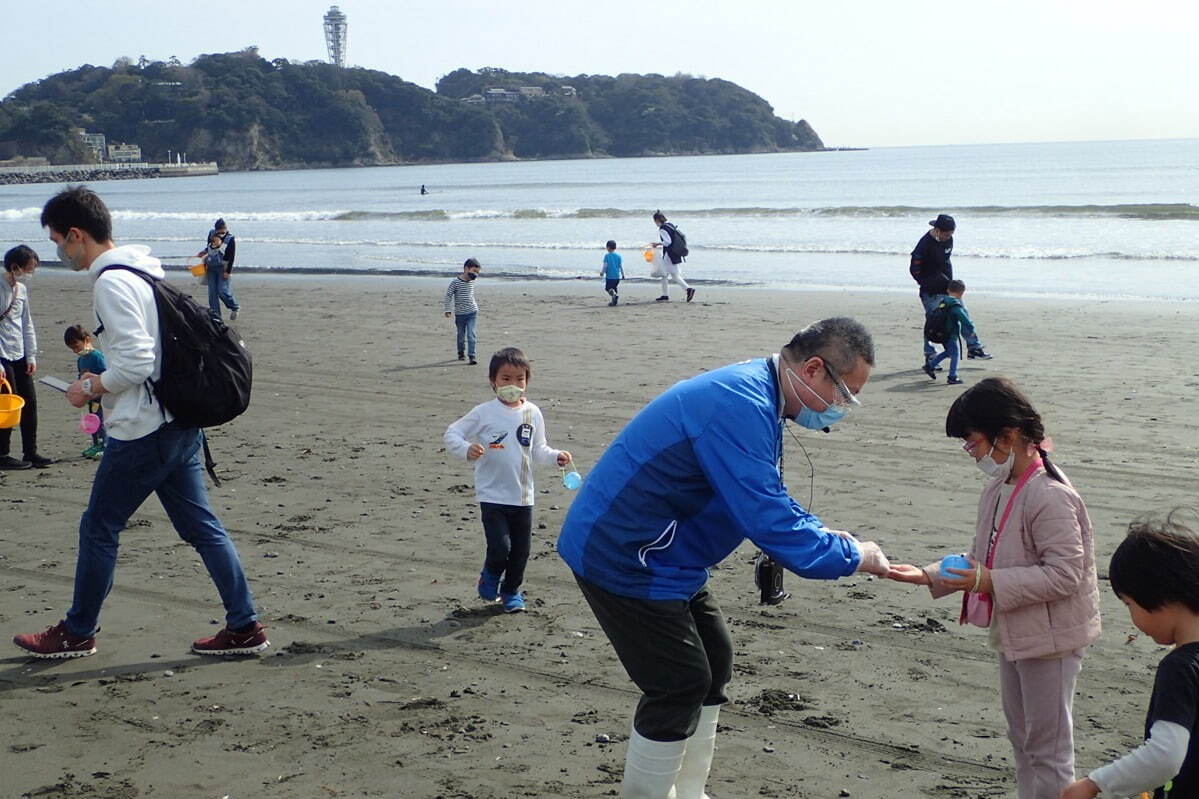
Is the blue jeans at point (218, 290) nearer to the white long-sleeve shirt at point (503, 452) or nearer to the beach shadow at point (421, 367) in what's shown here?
the beach shadow at point (421, 367)

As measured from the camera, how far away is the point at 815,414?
3600mm

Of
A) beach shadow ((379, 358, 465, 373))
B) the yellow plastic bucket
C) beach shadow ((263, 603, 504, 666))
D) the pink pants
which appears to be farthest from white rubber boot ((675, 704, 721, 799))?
beach shadow ((379, 358, 465, 373))

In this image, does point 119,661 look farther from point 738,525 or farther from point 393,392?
point 393,392

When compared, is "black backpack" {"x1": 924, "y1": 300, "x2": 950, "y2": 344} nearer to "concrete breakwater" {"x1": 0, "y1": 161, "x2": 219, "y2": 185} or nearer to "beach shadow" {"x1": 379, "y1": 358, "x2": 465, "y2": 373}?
"beach shadow" {"x1": 379, "y1": 358, "x2": 465, "y2": 373}

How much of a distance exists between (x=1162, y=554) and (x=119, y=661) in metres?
4.60

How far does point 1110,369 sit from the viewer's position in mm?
13352

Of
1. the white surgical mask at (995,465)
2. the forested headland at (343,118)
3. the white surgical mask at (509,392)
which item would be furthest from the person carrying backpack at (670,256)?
the forested headland at (343,118)

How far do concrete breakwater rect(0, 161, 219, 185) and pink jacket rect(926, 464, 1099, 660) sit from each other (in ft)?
499

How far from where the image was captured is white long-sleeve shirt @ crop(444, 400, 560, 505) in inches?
245

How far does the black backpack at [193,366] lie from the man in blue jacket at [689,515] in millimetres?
2211

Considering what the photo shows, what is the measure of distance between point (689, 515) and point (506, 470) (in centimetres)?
269

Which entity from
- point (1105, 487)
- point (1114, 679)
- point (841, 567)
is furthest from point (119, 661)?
point (1105, 487)

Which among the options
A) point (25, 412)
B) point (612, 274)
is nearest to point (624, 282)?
point (612, 274)

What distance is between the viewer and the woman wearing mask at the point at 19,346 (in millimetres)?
9109
